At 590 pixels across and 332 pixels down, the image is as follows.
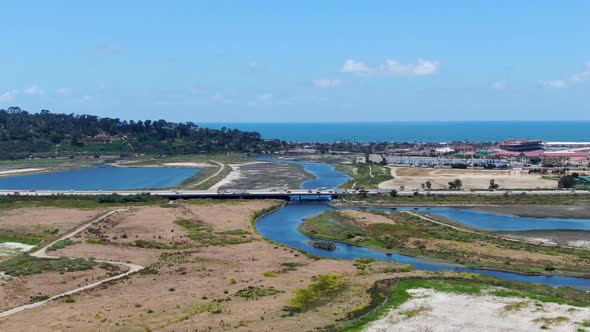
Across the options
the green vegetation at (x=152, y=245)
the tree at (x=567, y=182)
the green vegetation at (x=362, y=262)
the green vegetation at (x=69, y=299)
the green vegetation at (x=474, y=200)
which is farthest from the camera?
the tree at (x=567, y=182)

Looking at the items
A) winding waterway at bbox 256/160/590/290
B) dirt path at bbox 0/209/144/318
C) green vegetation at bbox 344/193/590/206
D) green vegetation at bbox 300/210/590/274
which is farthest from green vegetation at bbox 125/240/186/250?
green vegetation at bbox 344/193/590/206

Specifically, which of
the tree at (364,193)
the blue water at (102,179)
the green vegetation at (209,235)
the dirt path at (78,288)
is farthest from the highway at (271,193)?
the dirt path at (78,288)

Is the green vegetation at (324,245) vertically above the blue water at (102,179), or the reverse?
the blue water at (102,179)

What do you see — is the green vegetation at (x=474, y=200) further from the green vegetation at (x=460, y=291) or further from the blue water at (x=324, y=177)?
the green vegetation at (x=460, y=291)

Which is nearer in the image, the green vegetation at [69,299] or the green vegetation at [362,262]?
the green vegetation at [69,299]

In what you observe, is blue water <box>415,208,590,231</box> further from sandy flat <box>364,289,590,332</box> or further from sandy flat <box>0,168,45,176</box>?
sandy flat <box>0,168,45,176</box>

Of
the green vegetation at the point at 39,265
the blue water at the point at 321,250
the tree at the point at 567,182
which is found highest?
the tree at the point at 567,182

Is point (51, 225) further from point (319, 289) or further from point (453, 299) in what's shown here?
point (453, 299)

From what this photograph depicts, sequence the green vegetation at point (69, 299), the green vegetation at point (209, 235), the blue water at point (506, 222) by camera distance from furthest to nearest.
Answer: the blue water at point (506, 222) < the green vegetation at point (209, 235) < the green vegetation at point (69, 299)
